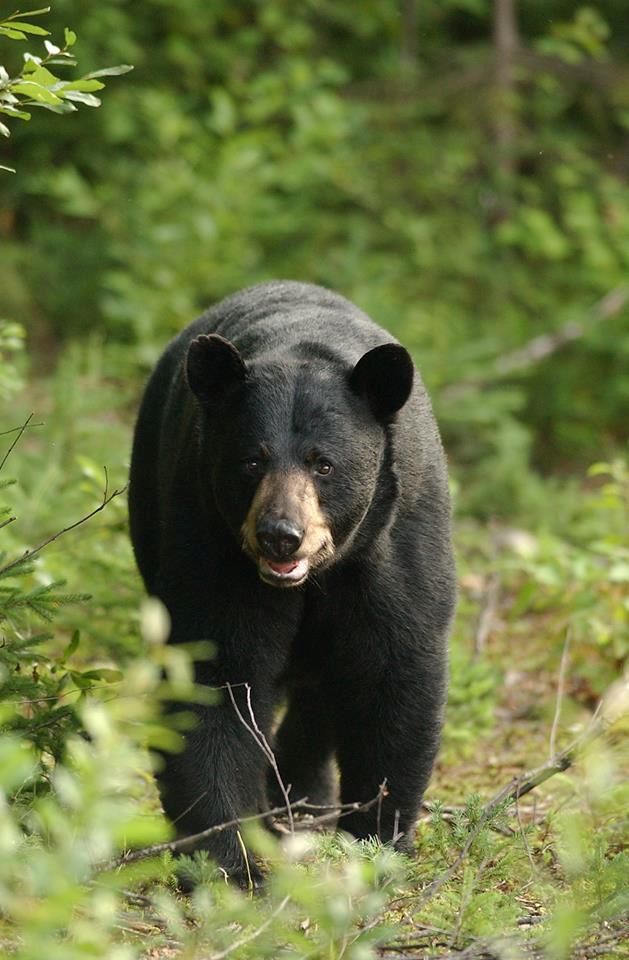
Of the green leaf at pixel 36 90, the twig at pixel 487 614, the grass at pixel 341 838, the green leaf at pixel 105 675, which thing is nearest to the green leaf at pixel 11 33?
the green leaf at pixel 36 90

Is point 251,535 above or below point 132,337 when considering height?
above

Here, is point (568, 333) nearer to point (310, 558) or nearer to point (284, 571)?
point (310, 558)

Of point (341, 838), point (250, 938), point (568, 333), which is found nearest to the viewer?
point (250, 938)

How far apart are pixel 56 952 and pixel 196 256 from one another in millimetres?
10410

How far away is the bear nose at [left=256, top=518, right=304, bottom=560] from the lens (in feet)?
13.8

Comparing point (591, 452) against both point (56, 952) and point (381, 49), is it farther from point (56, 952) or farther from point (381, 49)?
point (56, 952)

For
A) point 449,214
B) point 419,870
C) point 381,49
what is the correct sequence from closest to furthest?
point 419,870, point 449,214, point 381,49

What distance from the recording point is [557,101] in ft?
47.5

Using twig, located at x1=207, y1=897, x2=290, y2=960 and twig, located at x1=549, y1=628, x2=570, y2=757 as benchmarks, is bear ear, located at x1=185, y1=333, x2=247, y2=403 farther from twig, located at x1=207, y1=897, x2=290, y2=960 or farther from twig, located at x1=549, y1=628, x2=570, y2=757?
twig, located at x1=207, y1=897, x2=290, y2=960

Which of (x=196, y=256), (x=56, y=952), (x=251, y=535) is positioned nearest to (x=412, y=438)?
(x=251, y=535)

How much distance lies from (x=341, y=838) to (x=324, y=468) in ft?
4.07

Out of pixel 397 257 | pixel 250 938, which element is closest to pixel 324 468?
pixel 250 938

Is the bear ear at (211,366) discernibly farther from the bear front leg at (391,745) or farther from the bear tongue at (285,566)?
the bear front leg at (391,745)

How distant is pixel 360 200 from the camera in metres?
13.9
